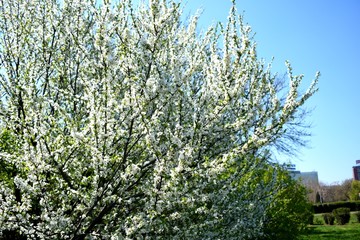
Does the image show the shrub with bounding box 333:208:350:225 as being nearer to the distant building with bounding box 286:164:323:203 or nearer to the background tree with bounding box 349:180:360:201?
the distant building with bounding box 286:164:323:203

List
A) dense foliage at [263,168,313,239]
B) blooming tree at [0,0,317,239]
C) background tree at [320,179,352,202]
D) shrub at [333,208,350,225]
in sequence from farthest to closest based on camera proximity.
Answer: background tree at [320,179,352,202] → shrub at [333,208,350,225] → dense foliage at [263,168,313,239] → blooming tree at [0,0,317,239]

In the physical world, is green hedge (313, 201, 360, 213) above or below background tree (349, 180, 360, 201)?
below

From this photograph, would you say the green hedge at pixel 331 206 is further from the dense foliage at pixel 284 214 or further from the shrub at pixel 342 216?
the dense foliage at pixel 284 214

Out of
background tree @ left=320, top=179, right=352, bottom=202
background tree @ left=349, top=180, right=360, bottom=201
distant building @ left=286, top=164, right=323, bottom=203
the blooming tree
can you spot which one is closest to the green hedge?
distant building @ left=286, top=164, right=323, bottom=203

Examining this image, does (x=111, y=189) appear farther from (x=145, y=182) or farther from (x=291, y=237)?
(x=291, y=237)

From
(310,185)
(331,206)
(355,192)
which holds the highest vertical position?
(310,185)

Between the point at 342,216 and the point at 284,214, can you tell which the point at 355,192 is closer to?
Result: the point at 342,216

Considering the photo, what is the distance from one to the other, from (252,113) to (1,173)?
4246 millimetres

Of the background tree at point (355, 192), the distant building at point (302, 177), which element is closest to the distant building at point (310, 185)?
the distant building at point (302, 177)

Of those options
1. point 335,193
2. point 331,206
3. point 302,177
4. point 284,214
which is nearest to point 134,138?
point 284,214

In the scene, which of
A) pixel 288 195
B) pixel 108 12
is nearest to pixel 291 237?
pixel 288 195

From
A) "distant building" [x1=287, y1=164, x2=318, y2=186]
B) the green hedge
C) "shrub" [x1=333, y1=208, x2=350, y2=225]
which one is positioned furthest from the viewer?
the green hedge

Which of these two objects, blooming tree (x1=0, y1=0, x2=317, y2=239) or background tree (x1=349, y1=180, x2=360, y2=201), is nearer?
blooming tree (x1=0, y1=0, x2=317, y2=239)

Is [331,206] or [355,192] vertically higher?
[355,192]
